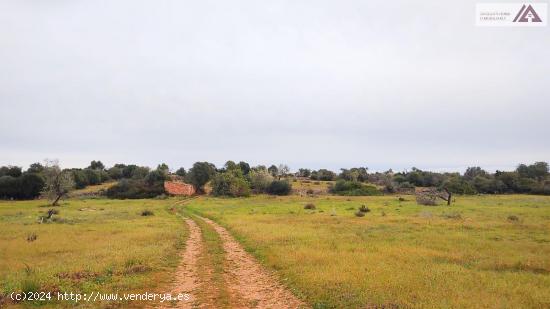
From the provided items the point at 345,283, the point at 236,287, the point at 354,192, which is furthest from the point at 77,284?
the point at 354,192

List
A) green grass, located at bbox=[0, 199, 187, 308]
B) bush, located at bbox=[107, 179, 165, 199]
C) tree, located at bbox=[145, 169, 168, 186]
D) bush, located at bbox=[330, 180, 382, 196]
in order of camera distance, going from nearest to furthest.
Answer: green grass, located at bbox=[0, 199, 187, 308]
bush, located at bbox=[107, 179, 165, 199]
bush, located at bbox=[330, 180, 382, 196]
tree, located at bbox=[145, 169, 168, 186]

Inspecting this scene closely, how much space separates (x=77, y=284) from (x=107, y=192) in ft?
298

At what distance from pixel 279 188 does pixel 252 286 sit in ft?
293

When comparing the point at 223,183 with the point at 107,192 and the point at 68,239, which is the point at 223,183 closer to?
the point at 107,192

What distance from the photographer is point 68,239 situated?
89.4 feet

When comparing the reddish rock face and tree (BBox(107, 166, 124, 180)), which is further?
tree (BBox(107, 166, 124, 180))

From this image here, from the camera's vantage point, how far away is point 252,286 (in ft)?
47.6

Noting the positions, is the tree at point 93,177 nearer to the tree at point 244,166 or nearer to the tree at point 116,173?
the tree at point 116,173

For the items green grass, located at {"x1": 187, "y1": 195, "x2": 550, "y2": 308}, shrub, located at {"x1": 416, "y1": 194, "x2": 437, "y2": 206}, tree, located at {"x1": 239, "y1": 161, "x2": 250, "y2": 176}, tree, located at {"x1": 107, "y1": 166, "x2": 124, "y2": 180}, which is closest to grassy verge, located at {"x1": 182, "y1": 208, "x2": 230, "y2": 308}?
green grass, located at {"x1": 187, "y1": 195, "x2": 550, "y2": 308}

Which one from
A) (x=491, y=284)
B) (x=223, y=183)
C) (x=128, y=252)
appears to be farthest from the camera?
(x=223, y=183)

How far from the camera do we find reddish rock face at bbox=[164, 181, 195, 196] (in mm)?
99137

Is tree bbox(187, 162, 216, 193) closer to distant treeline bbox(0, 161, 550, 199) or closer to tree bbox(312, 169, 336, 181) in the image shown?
distant treeline bbox(0, 161, 550, 199)

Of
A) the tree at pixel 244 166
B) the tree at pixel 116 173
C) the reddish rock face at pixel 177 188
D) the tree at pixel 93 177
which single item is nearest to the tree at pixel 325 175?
the tree at pixel 244 166

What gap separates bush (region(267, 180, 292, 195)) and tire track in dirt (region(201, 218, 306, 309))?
82.1 m
